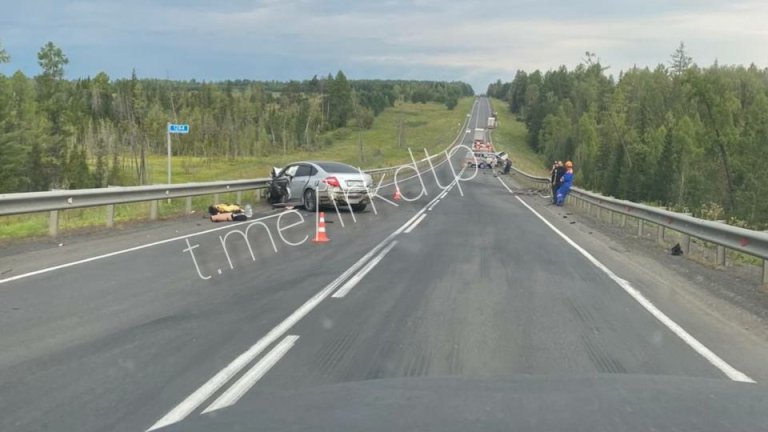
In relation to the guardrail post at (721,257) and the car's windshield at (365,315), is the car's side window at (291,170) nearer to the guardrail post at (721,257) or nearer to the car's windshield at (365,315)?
the car's windshield at (365,315)

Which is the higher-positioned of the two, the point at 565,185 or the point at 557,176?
the point at 557,176

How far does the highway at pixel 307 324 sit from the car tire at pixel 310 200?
8.26m

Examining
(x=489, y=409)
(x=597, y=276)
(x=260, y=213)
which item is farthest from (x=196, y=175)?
(x=489, y=409)

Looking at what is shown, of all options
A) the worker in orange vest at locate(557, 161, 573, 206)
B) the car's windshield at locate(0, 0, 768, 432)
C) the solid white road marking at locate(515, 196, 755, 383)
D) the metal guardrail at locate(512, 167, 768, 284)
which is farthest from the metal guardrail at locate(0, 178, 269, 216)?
the worker in orange vest at locate(557, 161, 573, 206)

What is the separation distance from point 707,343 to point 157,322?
551 cm

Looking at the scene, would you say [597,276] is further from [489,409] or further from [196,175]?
[196,175]

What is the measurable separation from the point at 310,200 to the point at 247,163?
81679 mm

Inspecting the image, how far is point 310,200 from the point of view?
867 inches

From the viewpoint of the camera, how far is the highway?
5.07 metres

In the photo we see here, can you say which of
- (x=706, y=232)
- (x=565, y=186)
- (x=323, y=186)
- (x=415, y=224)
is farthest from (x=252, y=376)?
(x=565, y=186)

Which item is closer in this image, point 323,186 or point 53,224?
point 53,224

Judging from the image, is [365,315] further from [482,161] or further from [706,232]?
[482,161]

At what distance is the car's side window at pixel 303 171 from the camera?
22.4 m

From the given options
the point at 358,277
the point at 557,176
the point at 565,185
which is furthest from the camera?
the point at 557,176
